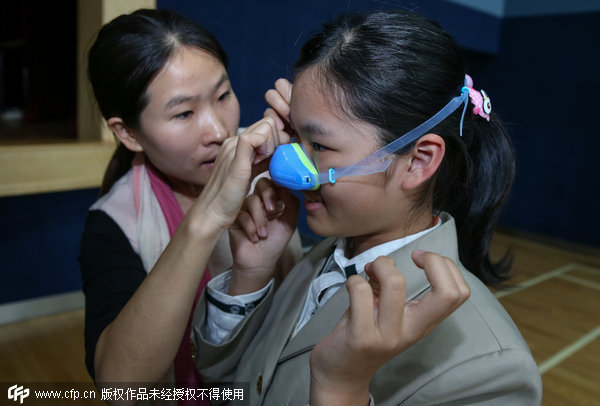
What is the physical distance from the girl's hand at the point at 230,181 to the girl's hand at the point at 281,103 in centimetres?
17

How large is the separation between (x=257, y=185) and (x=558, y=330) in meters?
2.59

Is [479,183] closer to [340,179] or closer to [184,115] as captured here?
[340,179]

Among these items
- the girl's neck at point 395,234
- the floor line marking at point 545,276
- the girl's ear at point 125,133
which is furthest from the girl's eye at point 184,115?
the floor line marking at point 545,276

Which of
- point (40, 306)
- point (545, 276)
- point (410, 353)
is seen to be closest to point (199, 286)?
point (410, 353)

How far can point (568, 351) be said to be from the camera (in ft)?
8.72

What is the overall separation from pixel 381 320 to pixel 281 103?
61cm

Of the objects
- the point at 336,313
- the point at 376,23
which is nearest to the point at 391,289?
the point at 336,313

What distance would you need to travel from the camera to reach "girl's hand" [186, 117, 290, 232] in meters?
0.83

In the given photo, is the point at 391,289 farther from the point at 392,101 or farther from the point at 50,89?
the point at 50,89

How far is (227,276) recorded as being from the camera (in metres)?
1.17

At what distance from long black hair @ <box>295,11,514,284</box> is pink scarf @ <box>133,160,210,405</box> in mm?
626

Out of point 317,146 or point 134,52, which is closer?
point 317,146

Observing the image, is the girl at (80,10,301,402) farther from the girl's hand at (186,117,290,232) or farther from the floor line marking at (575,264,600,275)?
the floor line marking at (575,264,600,275)

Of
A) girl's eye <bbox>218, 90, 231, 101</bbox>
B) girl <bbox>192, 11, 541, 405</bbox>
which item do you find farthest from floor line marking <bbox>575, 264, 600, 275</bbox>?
girl's eye <bbox>218, 90, 231, 101</bbox>
